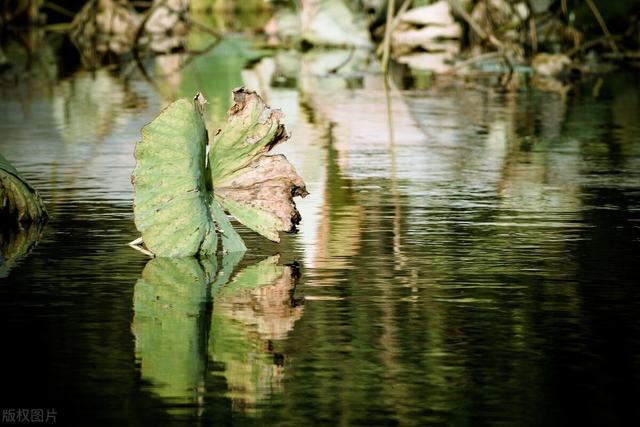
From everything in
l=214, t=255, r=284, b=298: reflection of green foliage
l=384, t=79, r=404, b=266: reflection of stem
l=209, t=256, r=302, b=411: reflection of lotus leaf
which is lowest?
l=384, t=79, r=404, b=266: reflection of stem

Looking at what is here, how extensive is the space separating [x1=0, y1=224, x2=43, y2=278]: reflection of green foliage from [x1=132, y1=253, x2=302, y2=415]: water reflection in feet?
1.59

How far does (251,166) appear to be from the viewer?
23.2ft

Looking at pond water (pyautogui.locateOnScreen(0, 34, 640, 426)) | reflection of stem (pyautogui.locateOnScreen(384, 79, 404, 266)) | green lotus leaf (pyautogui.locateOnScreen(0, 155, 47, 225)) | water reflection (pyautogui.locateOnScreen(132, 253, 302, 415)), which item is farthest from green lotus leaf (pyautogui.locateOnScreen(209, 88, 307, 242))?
green lotus leaf (pyautogui.locateOnScreen(0, 155, 47, 225))

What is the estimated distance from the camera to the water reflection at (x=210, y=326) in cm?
440

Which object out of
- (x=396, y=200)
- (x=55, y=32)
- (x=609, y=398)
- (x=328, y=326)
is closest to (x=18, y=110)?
(x=396, y=200)

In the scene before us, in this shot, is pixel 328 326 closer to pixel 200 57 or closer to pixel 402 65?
pixel 402 65

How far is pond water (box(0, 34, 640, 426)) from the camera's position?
4289 mm

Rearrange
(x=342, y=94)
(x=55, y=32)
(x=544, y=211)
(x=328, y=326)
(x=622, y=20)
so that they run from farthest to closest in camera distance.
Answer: (x=55, y=32) → (x=622, y=20) → (x=342, y=94) → (x=544, y=211) → (x=328, y=326)

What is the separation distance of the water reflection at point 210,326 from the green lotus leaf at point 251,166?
11.1 inches

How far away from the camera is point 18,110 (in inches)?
531

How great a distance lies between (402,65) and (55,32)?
8.98m

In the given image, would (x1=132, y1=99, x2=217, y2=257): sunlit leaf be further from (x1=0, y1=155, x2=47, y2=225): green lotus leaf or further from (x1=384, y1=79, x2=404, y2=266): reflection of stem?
(x1=0, y1=155, x2=47, y2=225): green lotus leaf

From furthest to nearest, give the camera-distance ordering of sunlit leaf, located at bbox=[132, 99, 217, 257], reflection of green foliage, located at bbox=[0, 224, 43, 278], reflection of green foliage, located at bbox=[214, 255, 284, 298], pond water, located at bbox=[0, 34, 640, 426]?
sunlit leaf, located at bbox=[132, 99, 217, 257] → reflection of green foliage, located at bbox=[0, 224, 43, 278] → reflection of green foliage, located at bbox=[214, 255, 284, 298] → pond water, located at bbox=[0, 34, 640, 426]

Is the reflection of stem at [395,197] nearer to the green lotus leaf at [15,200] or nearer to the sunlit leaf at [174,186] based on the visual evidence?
the sunlit leaf at [174,186]
